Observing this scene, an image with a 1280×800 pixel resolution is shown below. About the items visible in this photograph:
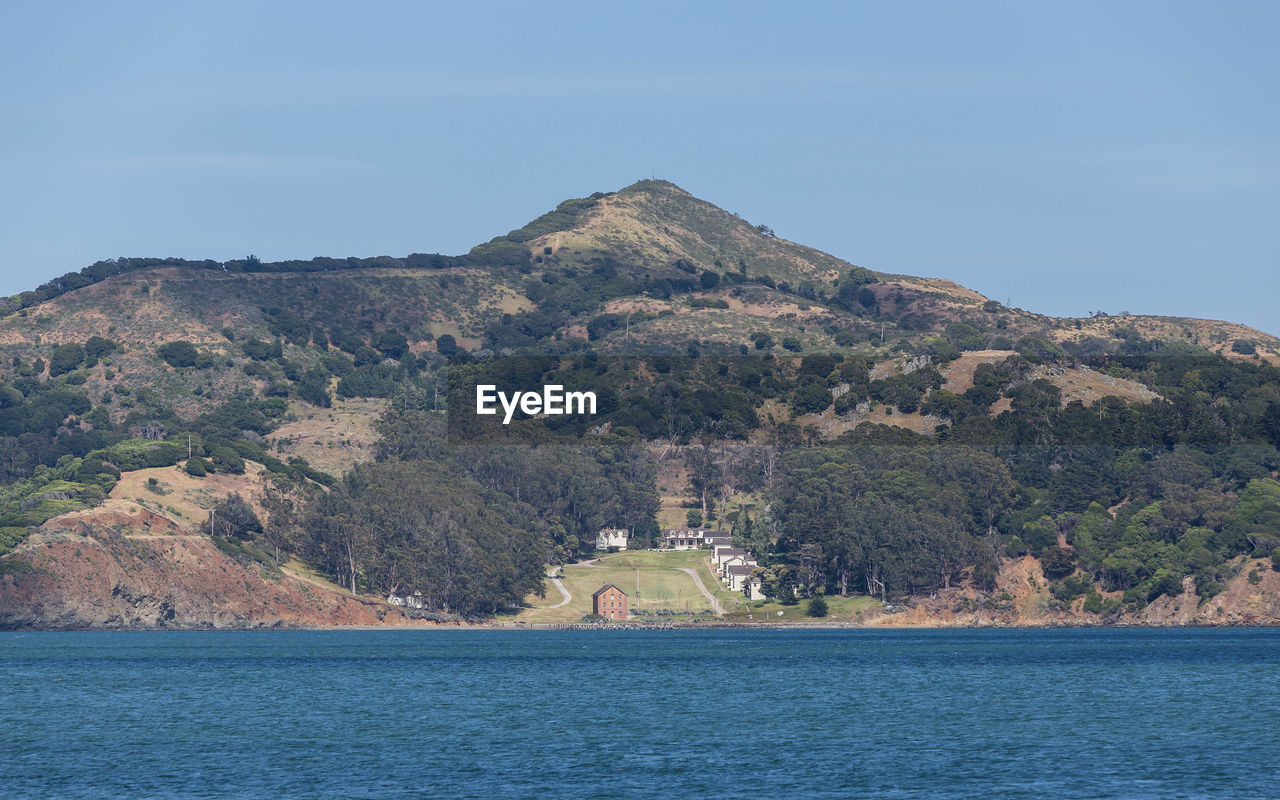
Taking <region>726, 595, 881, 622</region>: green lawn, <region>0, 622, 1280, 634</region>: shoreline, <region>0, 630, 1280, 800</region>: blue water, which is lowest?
<region>0, 630, 1280, 800</region>: blue water

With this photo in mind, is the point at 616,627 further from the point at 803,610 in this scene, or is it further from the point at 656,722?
the point at 656,722

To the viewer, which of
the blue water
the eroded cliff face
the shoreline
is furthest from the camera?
the eroded cliff face

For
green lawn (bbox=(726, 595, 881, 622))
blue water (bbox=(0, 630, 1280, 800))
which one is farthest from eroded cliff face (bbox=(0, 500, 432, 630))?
blue water (bbox=(0, 630, 1280, 800))

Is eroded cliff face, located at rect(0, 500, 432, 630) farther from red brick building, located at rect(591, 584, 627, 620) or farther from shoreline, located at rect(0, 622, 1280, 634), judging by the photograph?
red brick building, located at rect(591, 584, 627, 620)

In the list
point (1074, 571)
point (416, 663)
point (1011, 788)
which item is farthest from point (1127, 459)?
point (1011, 788)

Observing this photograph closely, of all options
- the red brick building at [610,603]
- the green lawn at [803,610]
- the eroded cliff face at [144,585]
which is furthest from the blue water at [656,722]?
the red brick building at [610,603]

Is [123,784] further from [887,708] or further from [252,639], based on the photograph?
[252,639]
